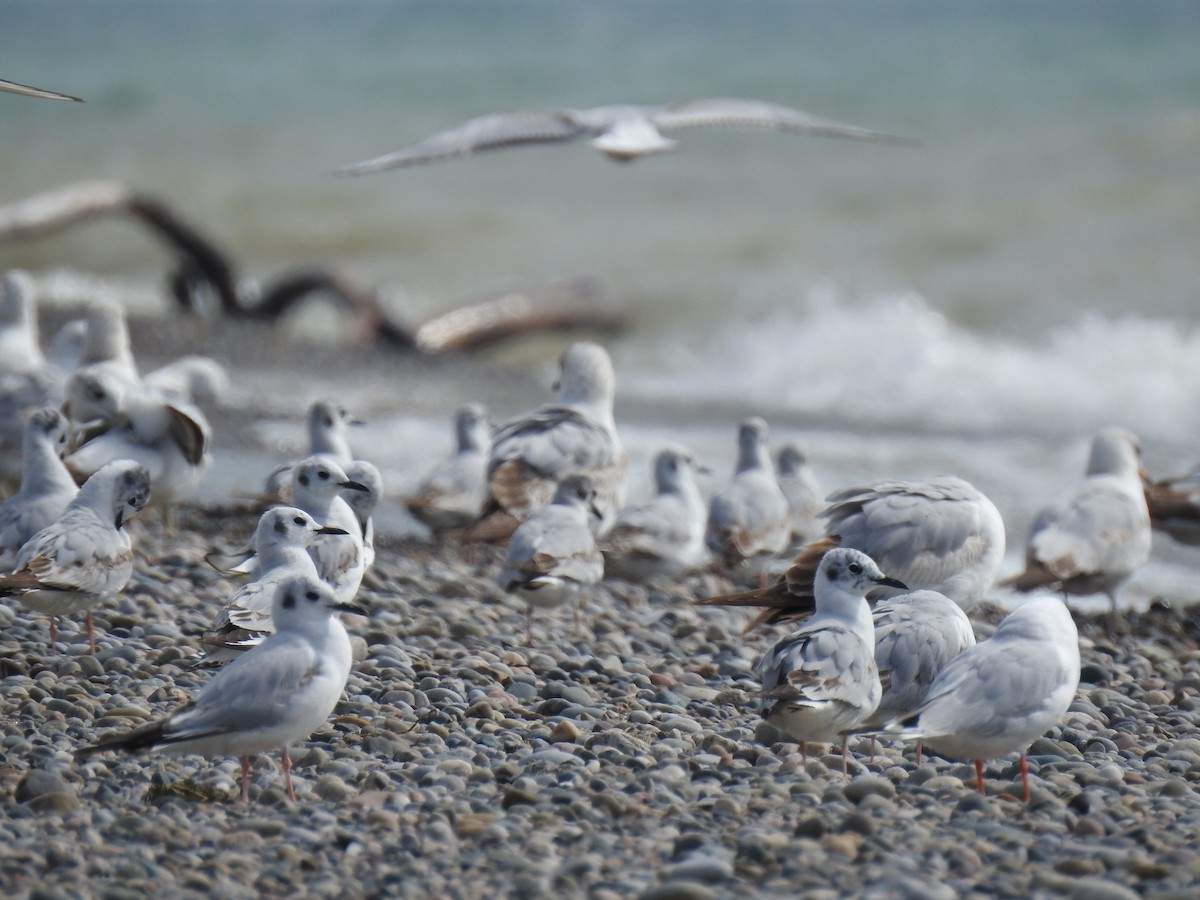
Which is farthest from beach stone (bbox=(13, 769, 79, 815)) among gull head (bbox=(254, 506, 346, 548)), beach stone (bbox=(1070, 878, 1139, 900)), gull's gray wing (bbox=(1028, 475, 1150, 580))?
gull's gray wing (bbox=(1028, 475, 1150, 580))

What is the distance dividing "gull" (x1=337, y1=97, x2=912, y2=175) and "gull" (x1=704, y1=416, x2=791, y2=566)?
1.90m

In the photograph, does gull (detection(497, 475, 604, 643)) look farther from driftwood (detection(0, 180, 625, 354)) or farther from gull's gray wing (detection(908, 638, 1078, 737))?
driftwood (detection(0, 180, 625, 354))

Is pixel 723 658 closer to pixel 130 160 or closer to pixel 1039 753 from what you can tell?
pixel 1039 753

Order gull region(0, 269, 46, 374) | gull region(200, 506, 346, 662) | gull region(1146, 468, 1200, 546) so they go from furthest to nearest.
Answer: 1. gull region(0, 269, 46, 374)
2. gull region(1146, 468, 1200, 546)
3. gull region(200, 506, 346, 662)

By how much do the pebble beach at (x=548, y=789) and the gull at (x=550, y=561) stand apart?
0.22m

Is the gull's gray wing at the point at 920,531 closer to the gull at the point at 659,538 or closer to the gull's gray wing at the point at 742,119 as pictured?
the gull at the point at 659,538

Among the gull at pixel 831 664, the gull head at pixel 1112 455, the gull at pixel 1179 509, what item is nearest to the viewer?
the gull at pixel 831 664

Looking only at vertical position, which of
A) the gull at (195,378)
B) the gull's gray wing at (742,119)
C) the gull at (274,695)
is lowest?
the gull at (274,695)

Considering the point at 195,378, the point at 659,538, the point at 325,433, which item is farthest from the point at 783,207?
the point at 325,433

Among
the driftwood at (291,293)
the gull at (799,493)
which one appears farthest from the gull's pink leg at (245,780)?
the driftwood at (291,293)

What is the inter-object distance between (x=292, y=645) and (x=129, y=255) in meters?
17.8

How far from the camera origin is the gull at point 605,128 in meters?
6.89

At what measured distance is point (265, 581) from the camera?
17.0 feet

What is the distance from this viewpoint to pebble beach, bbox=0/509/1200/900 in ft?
12.7
